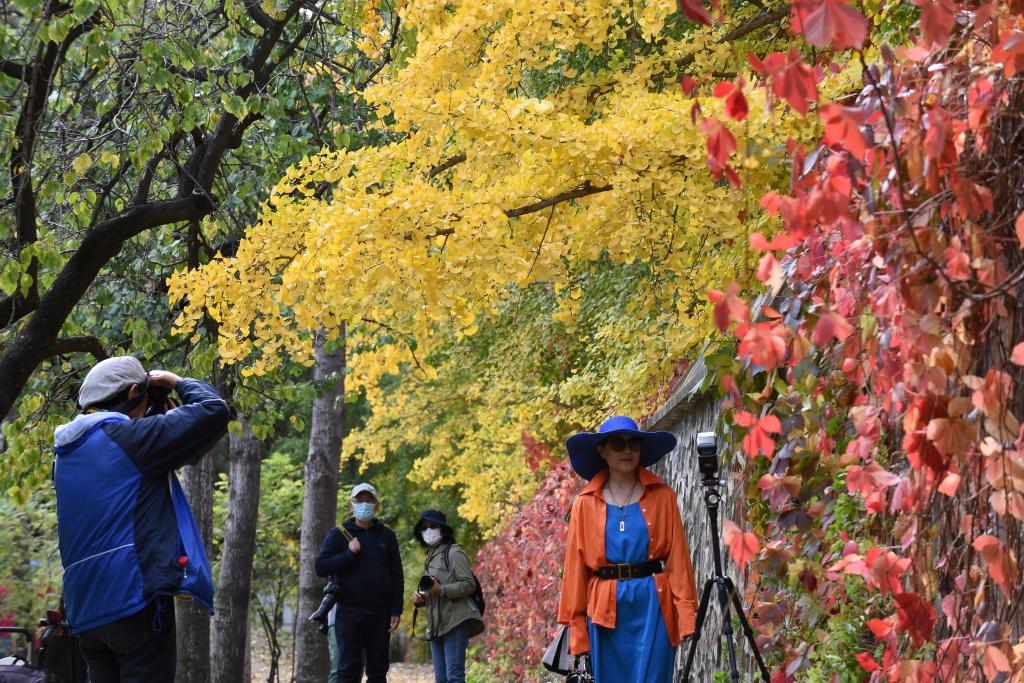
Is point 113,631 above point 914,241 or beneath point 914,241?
beneath

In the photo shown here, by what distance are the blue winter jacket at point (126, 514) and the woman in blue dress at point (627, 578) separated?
6.62ft

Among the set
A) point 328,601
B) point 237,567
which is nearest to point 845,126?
point 328,601

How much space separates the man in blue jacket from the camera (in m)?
4.31

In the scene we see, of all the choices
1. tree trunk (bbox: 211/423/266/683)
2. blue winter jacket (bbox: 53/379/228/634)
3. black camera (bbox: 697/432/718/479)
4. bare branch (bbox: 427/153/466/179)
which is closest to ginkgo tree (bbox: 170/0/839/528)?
bare branch (bbox: 427/153/466/179)

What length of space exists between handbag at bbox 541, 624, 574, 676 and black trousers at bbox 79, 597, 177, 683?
2.41 meters

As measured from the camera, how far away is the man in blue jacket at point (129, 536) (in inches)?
170

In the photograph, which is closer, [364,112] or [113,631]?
[113,631]

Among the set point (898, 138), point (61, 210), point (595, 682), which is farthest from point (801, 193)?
point (61, 210)

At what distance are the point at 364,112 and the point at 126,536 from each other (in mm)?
9720

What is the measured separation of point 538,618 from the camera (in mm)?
13211

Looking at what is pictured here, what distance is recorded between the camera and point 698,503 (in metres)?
7.57

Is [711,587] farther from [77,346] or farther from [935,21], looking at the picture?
[77,346]

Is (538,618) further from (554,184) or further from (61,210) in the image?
(554,184)

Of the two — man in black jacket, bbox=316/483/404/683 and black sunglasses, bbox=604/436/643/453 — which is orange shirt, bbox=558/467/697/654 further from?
man in black jacket, bbox=316/483/404/683
